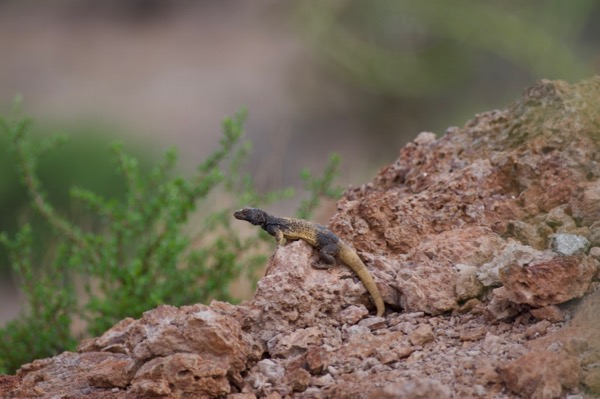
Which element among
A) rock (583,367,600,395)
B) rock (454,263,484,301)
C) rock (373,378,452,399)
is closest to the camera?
rock (373,378,452,399)

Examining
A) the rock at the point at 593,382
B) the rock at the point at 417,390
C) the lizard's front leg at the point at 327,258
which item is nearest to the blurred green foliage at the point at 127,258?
the lizard's front leg at the point at 327,258

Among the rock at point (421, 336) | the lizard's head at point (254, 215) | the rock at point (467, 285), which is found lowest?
the rock at point (421, 336)

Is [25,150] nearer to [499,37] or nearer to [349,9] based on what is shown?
[499,37]

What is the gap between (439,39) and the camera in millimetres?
18031

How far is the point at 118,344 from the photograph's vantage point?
13.6ft

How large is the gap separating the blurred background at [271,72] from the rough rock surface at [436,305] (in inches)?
180

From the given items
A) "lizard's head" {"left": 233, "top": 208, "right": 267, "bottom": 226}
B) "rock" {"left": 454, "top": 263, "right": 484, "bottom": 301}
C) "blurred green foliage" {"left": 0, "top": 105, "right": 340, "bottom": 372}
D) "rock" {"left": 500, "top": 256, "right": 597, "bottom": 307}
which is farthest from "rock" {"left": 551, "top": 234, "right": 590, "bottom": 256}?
"blurred green foliage" {"left": 0, "top": 105, "right": 340, "bottom": 372}

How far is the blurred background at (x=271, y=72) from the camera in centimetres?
1483

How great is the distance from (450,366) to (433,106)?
53.4ft

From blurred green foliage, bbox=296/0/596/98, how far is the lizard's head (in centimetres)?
871

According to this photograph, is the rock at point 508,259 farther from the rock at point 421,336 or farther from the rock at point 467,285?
the rock at point 421,336

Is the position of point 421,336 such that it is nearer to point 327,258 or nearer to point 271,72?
point 327,258

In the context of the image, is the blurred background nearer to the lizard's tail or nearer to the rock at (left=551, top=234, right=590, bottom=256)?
the lizard's tail

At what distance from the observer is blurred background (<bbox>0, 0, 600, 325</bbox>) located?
584 inches
